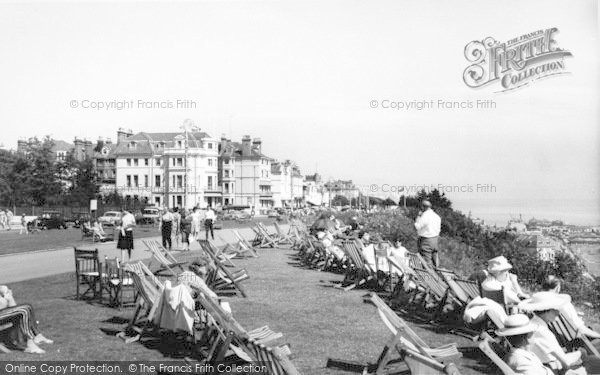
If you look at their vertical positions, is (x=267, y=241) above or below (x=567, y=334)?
below

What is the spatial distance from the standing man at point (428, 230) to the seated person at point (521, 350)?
6.55 meters

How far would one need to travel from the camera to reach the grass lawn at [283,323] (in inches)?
235

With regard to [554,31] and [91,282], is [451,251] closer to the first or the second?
[554,31]

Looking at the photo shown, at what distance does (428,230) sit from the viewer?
1058 cm

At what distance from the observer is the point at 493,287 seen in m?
6.33

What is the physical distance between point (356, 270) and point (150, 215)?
32909mm

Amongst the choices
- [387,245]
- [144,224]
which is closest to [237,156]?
[144,224]

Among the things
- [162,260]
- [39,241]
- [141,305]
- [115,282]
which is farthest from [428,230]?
[39,241]

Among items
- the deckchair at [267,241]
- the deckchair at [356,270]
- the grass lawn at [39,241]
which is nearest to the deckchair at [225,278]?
the deckchair at [356,270]

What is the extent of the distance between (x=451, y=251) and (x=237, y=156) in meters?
62.2

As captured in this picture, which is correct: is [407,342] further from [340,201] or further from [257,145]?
[340,201]

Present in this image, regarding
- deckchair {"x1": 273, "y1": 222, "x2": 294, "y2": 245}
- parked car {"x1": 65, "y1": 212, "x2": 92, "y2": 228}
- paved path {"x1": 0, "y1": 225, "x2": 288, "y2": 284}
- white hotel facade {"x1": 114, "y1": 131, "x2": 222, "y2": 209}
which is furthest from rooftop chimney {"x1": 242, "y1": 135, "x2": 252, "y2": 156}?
paved path {"x1": 0, "y1": 225, "x2": 288, "y2": 284}

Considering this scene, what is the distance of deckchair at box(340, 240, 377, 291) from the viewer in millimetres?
10188

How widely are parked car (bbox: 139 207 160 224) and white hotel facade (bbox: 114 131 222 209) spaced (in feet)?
4.42
